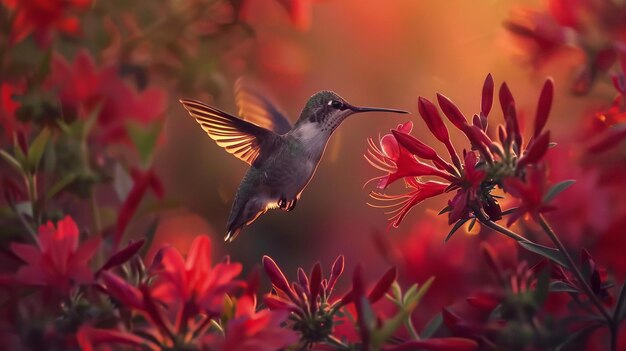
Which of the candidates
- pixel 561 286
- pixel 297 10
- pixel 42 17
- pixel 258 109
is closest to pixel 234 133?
pixel 258 109

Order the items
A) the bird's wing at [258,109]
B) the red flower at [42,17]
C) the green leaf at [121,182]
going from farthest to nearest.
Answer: the bird's wing at [258,109] → the red flower at [42,17] → the green leaf at [121,182]

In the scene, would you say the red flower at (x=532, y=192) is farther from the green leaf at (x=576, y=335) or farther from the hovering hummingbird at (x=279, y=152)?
the hovering hummingbird at (x=279, y=152)

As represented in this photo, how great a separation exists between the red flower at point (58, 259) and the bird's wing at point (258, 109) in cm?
89

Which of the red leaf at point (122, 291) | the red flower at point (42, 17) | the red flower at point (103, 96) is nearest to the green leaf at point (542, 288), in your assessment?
the red leaf at point (122, 291)

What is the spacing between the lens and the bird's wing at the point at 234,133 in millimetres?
1815

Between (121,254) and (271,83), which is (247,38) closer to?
(271,83)

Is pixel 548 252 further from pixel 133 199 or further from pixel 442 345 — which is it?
pixel 133 199

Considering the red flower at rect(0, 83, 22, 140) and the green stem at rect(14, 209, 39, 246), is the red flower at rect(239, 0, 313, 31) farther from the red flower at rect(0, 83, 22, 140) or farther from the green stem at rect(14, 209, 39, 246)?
the green stem at rect(14, 209, 39, 246)

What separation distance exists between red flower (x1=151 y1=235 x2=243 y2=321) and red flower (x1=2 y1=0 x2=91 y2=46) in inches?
37.3

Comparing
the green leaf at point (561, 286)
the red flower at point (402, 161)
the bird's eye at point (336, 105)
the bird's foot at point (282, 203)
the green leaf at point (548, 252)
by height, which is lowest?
the green leaf at point (561, 286)

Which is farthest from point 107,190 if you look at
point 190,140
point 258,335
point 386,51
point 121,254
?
point 258,335

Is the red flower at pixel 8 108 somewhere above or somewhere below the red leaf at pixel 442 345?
above

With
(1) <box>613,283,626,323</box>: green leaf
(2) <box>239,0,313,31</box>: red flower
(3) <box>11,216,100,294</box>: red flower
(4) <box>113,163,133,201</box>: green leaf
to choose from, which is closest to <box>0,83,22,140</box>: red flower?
(4) <box>113,163,133,201</box>: green leaf

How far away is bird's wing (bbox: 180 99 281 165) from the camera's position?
1.82 metres
